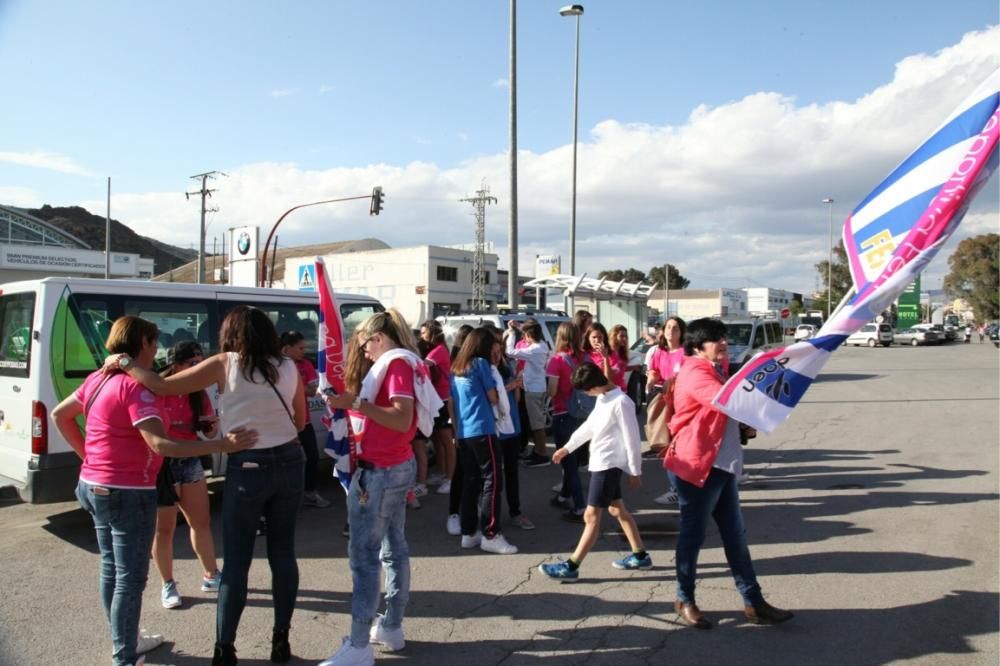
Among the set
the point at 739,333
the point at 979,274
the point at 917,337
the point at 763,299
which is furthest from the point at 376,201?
the point at 763,299

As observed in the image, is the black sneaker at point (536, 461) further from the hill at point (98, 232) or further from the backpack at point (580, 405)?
the hill at point (98, 232)

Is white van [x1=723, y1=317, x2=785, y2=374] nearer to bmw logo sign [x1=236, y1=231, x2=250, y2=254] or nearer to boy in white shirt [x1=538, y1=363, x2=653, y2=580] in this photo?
boy in white shirt [x1=538, y1=363, x2=653, y2=580]

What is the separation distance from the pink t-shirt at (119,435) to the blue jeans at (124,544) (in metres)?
0.07

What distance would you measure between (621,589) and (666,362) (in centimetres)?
344

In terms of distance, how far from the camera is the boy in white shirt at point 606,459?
4871 mm

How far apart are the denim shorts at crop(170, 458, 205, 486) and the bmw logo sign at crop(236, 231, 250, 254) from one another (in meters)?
38.0

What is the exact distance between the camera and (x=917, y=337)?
1895 inches

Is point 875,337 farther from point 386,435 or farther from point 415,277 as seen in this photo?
point 386,435

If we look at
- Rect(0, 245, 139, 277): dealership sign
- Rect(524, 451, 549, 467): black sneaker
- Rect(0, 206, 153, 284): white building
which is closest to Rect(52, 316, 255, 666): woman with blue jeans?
Rect(524, 451, 549, 467): black sneaker

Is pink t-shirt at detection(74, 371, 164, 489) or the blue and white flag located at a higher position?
the blue and white flag

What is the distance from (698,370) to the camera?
161 inches

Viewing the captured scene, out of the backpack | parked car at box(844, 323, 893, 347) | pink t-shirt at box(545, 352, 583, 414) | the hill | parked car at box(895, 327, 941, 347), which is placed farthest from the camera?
the hill

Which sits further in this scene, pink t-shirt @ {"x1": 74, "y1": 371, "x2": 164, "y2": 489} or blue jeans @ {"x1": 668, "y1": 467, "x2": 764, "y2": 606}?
blue jeans @ {"x1": 668, "y1": 467, "x2": 764, "y2": 606}

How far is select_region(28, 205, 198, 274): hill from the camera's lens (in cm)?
14700
